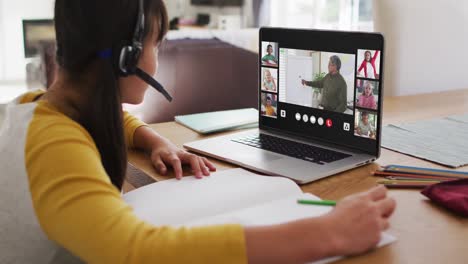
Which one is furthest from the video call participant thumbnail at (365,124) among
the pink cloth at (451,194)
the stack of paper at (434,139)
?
the pink cloth at (451,194)

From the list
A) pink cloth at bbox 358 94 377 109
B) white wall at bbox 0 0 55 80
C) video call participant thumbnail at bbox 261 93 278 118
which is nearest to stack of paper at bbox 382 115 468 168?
pink cloth at bbox 358 94 377 109

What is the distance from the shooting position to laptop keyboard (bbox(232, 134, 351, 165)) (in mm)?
1079

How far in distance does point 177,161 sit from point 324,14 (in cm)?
331

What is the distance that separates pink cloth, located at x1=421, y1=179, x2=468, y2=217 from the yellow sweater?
36 cm

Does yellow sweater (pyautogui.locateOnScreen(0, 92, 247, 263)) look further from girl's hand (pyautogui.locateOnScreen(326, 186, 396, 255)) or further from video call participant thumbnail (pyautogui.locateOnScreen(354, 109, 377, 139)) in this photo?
video call participant thumbnail (pyautogui.locateOnScreen(354, 109, 377, 139))

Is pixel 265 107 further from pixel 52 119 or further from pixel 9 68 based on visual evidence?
pixel 9 68

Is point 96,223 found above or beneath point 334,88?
beneath

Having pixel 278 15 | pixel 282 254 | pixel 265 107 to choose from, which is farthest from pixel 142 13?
pixel 278 15

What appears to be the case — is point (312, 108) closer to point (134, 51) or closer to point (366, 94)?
point (366, 94)

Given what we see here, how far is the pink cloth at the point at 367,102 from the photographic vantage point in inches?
41.9

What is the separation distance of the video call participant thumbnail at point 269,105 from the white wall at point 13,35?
3984 mm

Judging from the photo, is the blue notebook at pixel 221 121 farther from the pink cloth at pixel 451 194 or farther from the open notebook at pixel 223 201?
the pink cloth at pixel 451 194

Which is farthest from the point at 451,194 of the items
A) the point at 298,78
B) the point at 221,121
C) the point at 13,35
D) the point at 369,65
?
the point at 13,35

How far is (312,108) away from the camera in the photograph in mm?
1198
